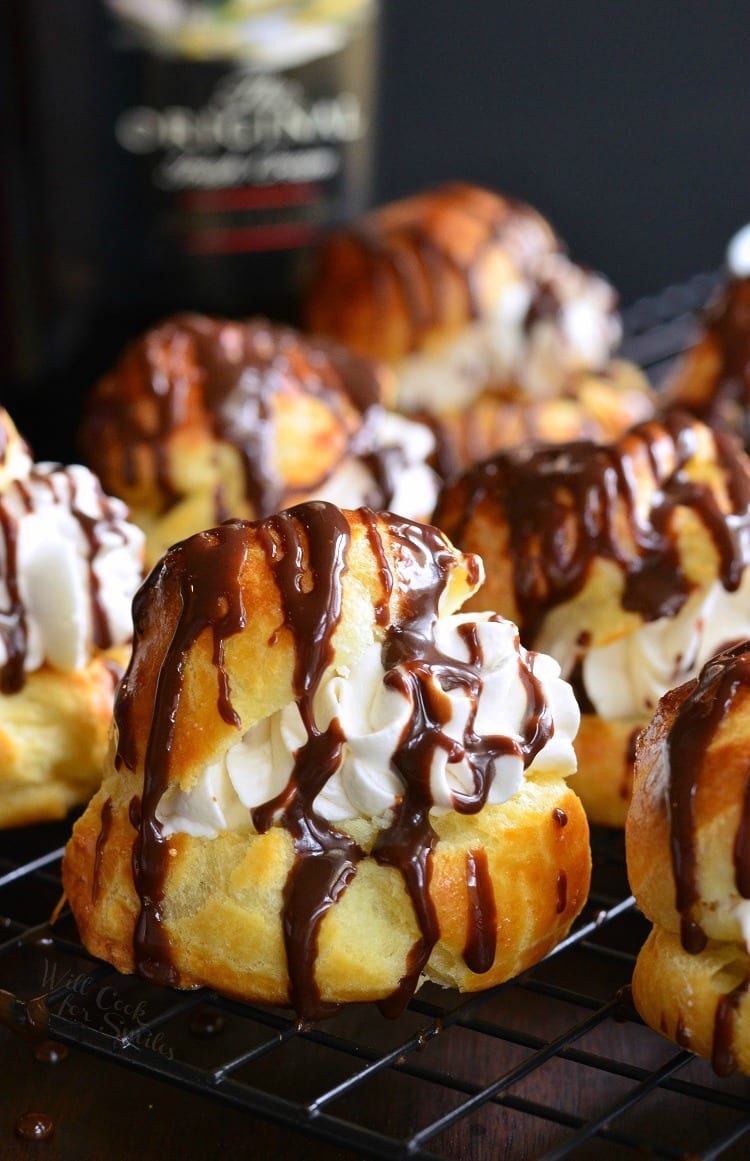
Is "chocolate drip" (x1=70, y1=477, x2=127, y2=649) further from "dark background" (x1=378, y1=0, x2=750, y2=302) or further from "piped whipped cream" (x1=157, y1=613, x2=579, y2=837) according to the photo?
"dark background" (x1=378, y1=0, x2=750, y2=302)

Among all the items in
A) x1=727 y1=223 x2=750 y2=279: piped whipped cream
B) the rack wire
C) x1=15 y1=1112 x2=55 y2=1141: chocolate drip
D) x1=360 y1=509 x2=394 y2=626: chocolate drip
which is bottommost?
x1=15 y1=1112 x2=55 y2=1141: chocolate drip

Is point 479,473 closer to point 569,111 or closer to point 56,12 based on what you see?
point 56,12

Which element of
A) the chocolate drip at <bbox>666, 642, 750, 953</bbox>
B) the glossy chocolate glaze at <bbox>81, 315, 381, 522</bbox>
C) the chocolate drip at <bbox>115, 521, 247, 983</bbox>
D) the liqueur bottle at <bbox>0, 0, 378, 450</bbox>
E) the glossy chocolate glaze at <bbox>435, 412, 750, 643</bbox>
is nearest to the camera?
the chocolate drip at <bbox>666, 642, 750, 953</bbox>

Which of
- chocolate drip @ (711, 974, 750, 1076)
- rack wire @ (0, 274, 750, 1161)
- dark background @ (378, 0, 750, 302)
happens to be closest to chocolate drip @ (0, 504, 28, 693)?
rack wire @ (0, 274, 750, 1161)

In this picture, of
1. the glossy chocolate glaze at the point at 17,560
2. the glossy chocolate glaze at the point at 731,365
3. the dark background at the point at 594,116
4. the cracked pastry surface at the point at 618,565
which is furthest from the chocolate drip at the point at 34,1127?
the dark background at the point at 594,116

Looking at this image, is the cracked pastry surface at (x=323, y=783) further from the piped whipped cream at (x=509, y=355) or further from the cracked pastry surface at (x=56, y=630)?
Result: the piped whipped cream at (x=509, y=355)

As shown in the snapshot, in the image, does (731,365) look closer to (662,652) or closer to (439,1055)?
(662,652)
